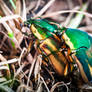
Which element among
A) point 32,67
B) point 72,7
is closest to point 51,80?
point 32,67

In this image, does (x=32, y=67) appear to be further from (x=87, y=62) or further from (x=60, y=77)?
(x=87, y=62)

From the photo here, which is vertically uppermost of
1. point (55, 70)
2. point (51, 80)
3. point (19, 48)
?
point (19, 48)

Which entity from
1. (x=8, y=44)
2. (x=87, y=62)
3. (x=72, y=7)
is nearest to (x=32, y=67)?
(x=8, y=44)

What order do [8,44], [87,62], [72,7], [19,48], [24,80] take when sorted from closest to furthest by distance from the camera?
1. [87,62]
2. [24,80]
3. [19,48]
4. [8,44]
5. [72,7]

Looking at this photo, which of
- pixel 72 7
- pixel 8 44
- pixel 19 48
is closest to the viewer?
pixel 19 48

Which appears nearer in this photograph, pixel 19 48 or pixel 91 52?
pixel 91 52

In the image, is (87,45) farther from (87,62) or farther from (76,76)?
(76,76)

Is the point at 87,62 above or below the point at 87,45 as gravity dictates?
below
